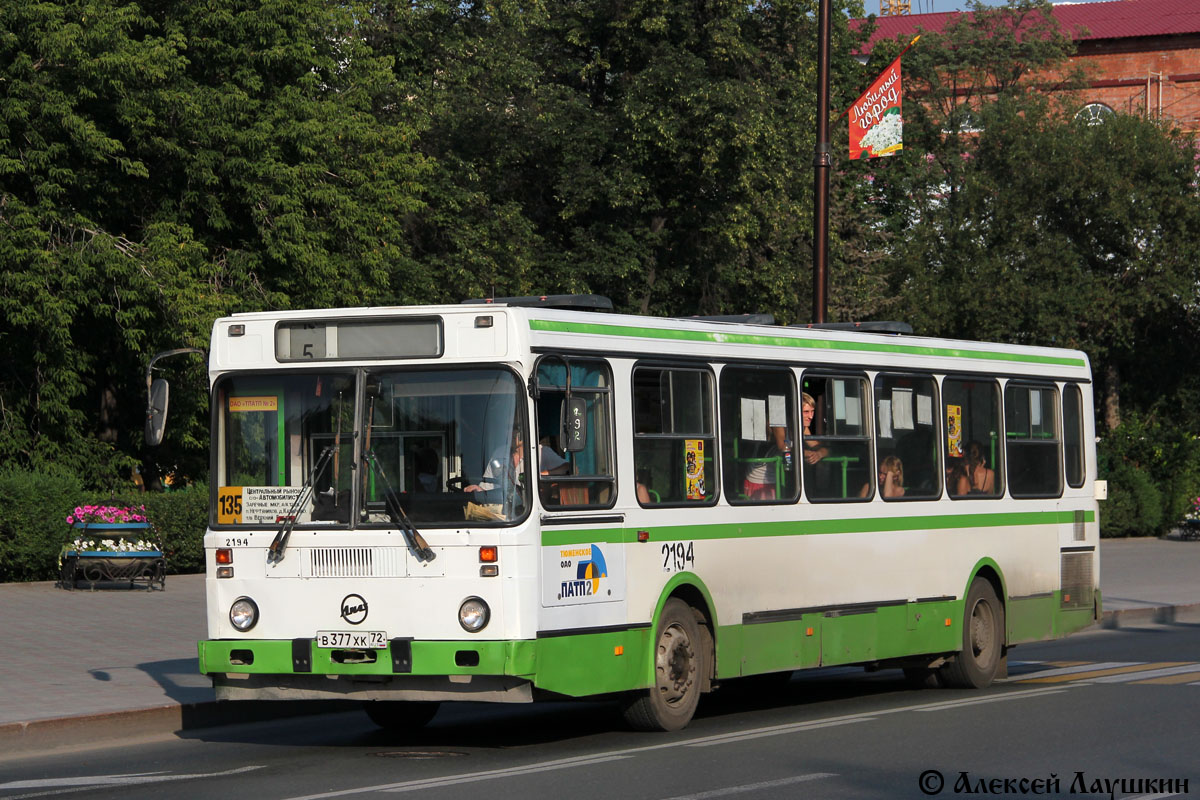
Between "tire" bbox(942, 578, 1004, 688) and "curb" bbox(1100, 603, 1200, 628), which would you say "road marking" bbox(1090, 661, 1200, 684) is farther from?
"curb" bbox(1100, 603, 1200, 628)

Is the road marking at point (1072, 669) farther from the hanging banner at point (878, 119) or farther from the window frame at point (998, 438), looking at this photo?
the hanging banner at point (878, 119)

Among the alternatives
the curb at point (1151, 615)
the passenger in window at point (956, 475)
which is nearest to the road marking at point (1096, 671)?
the passenger in window at point (956, 475)

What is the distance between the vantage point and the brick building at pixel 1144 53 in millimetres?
66062

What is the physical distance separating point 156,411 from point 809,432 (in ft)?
16.5

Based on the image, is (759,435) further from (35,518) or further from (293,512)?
(35,518)

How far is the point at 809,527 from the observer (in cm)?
1309

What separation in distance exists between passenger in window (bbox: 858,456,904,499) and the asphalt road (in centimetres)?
170

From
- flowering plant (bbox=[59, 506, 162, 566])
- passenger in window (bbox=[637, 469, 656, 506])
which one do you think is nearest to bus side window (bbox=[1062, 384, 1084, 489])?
passenger in window (bbox=[637, 469, 656, 506])

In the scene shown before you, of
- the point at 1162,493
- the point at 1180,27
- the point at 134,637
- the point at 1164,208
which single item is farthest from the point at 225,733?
the point at 1180,27

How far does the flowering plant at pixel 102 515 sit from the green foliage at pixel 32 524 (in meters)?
0.26

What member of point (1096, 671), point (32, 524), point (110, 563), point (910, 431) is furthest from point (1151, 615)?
point (32, 524)

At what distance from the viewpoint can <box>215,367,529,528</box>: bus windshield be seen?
1041 centimetres

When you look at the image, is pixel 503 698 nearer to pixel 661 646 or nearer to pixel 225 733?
pixel 661 646

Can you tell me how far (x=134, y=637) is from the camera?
57.0ft
